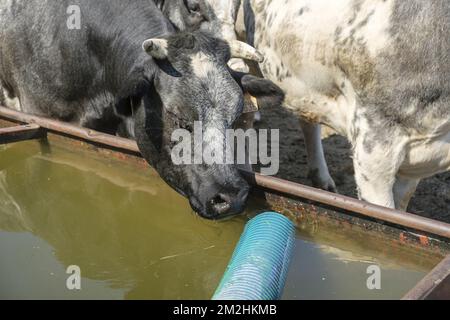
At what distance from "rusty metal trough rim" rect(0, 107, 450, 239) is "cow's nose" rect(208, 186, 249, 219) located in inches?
6.8

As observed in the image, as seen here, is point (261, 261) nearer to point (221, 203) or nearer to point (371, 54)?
point (221, 203)

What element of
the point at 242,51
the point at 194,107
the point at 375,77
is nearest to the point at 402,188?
the point at 375,77

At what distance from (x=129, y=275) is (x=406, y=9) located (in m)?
1.95

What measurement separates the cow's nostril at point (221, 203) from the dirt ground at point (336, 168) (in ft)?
5.20

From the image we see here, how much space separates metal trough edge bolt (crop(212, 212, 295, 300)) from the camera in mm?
2859

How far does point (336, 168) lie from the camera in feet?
21.0

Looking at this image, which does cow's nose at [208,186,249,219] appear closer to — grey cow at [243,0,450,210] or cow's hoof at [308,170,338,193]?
grey cow at [243,0,450,210]

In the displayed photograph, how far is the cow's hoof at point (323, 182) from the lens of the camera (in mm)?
5906

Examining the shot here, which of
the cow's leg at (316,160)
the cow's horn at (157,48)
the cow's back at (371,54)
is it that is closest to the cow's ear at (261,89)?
the cow's back at (371,54)

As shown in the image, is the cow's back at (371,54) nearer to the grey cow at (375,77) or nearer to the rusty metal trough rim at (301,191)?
the grey cow at (375,77)

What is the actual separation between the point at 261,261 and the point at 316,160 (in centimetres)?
299

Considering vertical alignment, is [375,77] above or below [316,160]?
above

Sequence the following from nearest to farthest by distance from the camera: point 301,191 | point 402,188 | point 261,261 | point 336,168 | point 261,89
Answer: point 261,261 → point 301,191 → point 261,89 → point 402,188 → point 336,168
